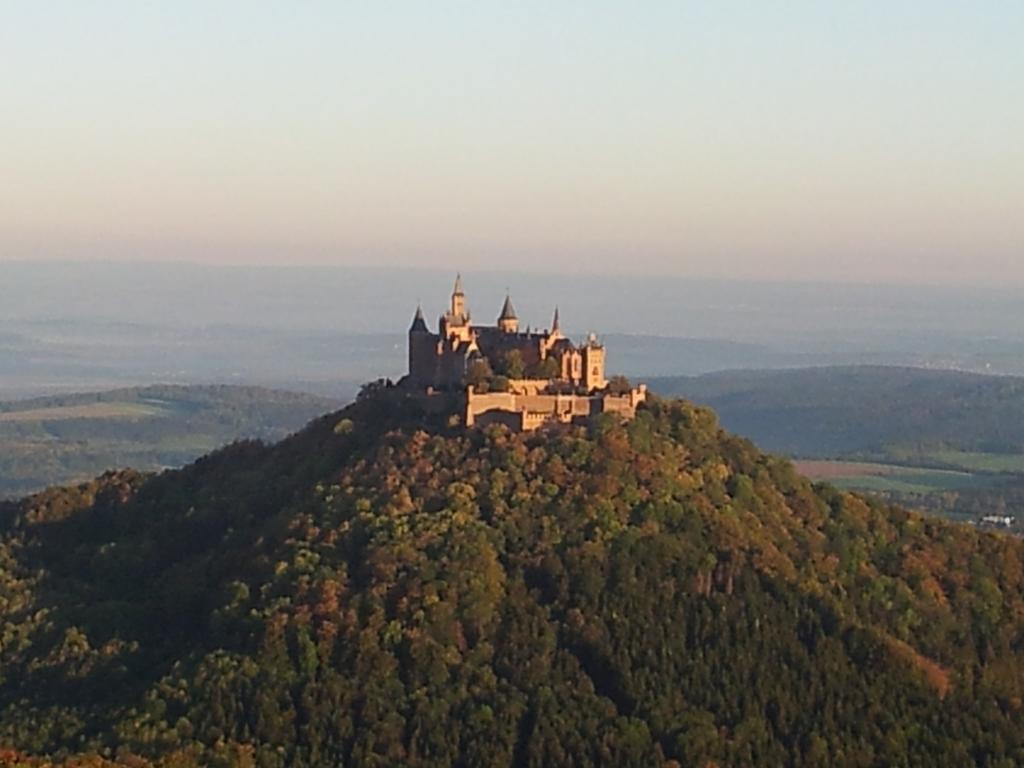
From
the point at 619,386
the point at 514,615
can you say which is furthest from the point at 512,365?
the point at 514,615

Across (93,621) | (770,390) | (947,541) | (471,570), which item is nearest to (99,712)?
(93,621)

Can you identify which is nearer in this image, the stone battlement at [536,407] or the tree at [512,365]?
the stone battlement at [536,407]

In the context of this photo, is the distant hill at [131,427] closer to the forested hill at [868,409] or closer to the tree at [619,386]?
the forested hill at [868,409]

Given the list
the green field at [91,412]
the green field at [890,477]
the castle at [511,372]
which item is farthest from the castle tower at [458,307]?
the green field at [91,412]

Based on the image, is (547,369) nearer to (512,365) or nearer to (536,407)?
(512,365)

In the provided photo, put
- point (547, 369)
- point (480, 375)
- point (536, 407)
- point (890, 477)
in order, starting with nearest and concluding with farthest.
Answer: point (536, 407) → point (480, 375) → point (547, 369) → point (890, 477)

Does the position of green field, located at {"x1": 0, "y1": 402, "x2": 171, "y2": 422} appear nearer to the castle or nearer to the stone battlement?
the castle

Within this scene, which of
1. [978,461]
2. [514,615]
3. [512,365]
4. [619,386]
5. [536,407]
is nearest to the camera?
[514,615]
